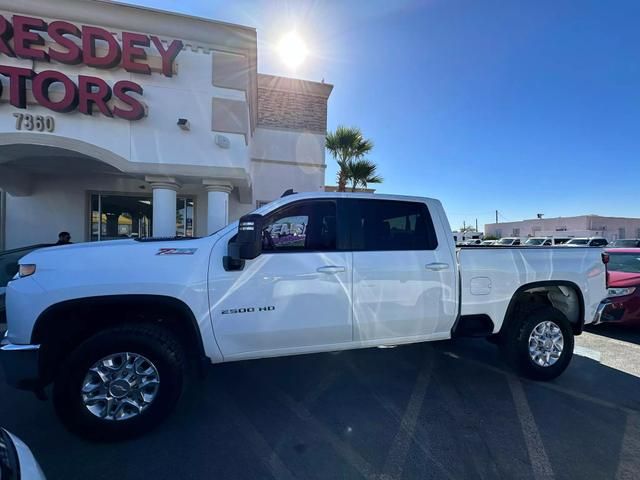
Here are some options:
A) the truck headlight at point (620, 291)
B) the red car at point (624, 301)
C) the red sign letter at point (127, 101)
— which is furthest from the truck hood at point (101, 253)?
the truck headlight at point (620, 291)

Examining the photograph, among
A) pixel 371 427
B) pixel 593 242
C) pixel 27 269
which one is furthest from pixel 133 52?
pixel 593 242

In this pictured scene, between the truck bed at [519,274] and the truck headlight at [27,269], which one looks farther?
the truck bed at [519,274]

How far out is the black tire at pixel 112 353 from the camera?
259 centimetres

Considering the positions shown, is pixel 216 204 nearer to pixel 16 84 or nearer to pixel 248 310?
pixel 16 84

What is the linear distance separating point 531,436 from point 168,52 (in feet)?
29.1

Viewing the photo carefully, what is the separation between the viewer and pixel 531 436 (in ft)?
9.29

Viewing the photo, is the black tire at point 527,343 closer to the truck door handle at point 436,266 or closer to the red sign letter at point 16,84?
the truck door handle at point 436,266

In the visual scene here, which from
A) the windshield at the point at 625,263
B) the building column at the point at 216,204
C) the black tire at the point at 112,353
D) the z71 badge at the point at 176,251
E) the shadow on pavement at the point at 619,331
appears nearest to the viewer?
the black tire at the point at 112,353

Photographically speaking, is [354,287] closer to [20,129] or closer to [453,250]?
[453,250]

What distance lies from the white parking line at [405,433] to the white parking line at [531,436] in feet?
2.84

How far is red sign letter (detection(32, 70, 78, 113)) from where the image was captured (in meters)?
6.75

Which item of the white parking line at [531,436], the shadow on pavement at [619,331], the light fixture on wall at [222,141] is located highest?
the light fixture on wall at [222,141]

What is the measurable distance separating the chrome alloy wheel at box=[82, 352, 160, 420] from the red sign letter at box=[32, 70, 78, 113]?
6584 millimetres

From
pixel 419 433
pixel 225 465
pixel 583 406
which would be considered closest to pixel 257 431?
pixel 225 465
